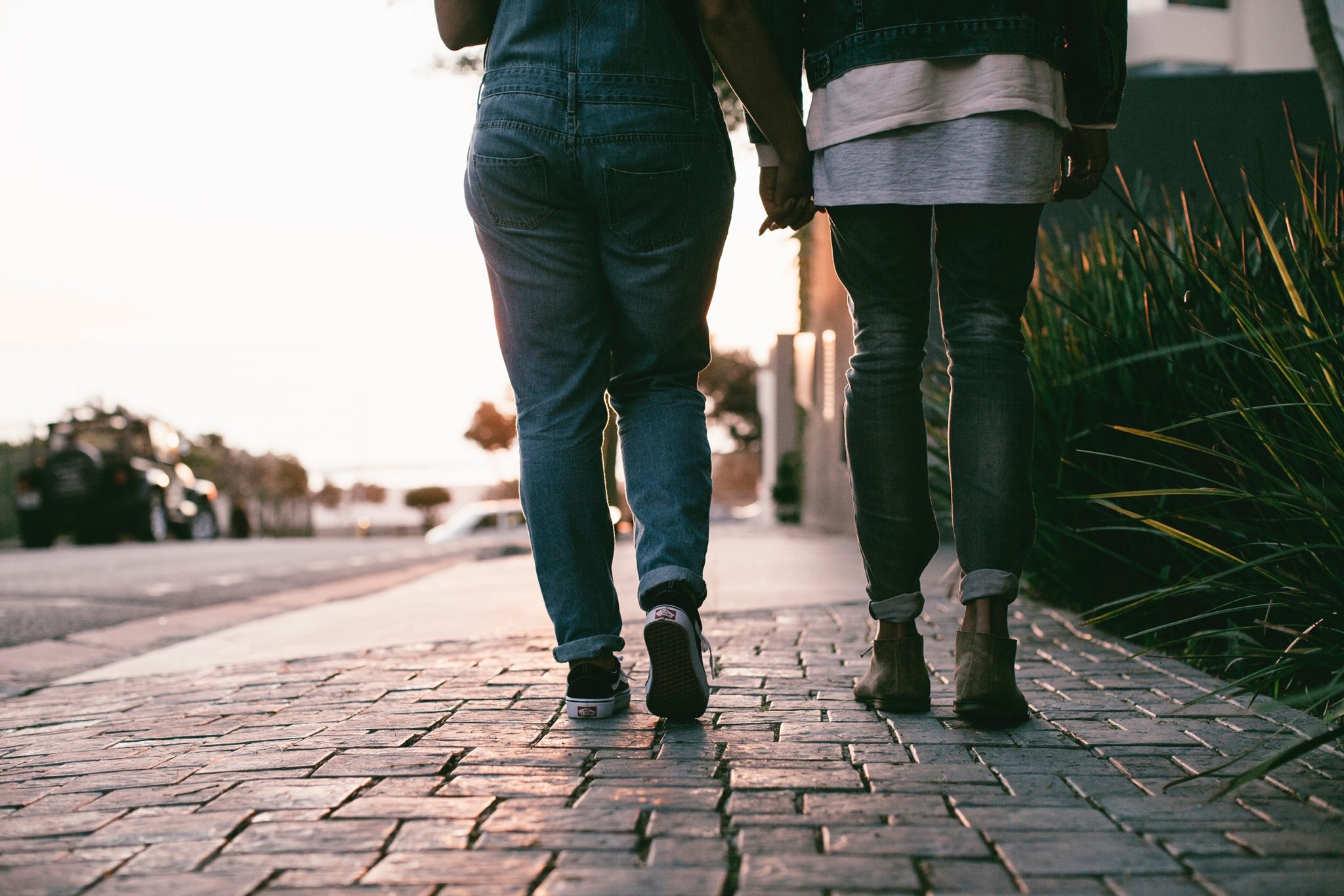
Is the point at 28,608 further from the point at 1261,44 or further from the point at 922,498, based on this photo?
the point at 1261,44

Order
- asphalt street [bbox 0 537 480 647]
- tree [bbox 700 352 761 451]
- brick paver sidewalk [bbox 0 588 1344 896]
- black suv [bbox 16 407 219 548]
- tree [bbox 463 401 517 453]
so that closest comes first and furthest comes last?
brick paver sidewalk [bbox 0 588 1344 896], asphalt street [bbox 0 537 480 647], black suv [bbox 16 407 219 548], tree [bbox 463 401 517 453], tree [bbox 700 352 761 451]

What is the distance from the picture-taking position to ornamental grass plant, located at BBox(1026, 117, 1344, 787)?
184cm

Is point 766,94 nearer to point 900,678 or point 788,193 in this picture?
point 788,193

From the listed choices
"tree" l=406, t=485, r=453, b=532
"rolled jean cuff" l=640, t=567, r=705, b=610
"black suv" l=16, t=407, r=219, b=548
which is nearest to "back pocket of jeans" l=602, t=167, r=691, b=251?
"rolled jean cuff" l=640, t=567, r=705, b=610

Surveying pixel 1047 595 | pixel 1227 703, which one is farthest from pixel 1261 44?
pixel 1227 703

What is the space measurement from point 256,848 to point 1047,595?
2.77 meters

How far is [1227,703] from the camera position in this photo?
2.11 metres

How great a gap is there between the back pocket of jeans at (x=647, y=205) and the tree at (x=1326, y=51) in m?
2.45

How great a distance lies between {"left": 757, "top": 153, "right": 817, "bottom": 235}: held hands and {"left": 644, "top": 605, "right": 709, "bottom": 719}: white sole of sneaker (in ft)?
2.60

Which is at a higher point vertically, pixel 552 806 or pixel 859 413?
pixel 859 413

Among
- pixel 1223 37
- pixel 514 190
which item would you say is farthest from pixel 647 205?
pixel 1223 37

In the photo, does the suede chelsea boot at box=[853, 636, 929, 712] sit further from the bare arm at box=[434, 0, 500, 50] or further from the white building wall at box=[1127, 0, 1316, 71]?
the white building wall at box=[1127, 0, 1316, 71]

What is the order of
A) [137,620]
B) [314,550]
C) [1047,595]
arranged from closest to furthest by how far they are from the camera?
[1047,595], [137,620], [314,550]

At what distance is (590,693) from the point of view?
2137mm
